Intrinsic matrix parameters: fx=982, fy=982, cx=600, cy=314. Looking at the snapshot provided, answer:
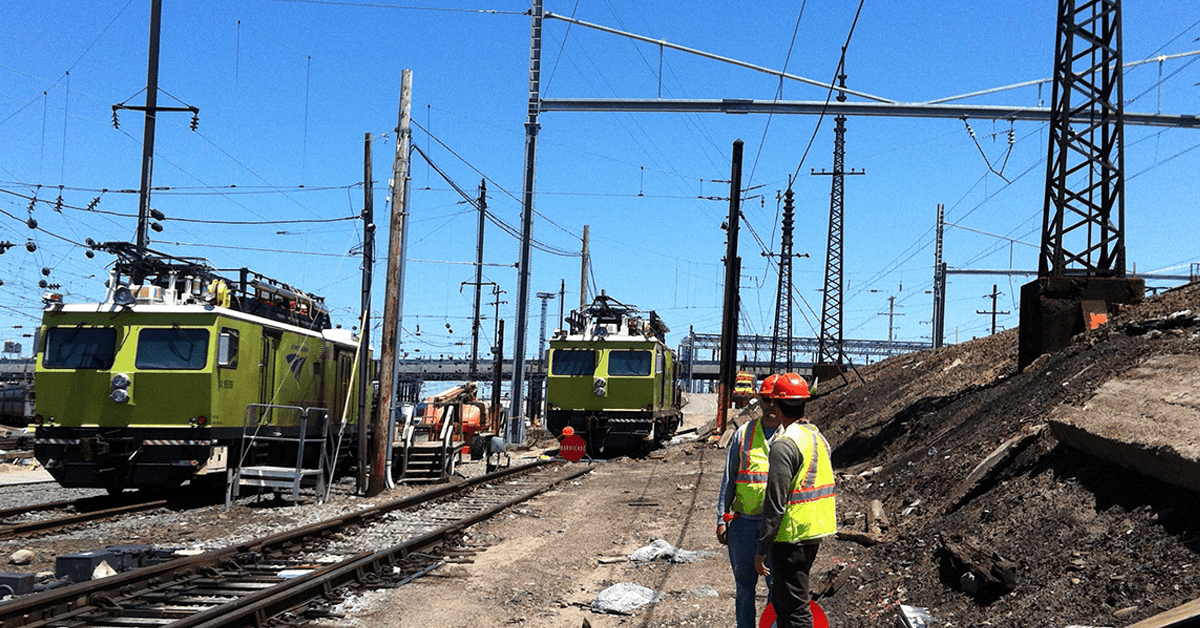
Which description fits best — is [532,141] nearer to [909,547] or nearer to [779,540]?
[909,547]

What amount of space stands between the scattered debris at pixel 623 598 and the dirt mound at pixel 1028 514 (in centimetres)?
151

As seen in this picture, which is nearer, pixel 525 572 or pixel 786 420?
pixel 786 420

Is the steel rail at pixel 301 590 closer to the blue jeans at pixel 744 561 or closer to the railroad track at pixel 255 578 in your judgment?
the railroad track at pixel 255 578

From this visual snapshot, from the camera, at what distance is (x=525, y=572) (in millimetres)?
9773

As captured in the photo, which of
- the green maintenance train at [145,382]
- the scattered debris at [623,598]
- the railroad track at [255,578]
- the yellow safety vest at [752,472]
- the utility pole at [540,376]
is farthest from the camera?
the utility pole at [540,376]

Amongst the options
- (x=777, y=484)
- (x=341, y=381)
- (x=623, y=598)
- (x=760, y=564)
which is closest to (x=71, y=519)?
(x=623, y=598)

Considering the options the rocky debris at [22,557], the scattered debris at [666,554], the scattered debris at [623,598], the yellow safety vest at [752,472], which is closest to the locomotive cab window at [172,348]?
the rocky debris at [22,557]

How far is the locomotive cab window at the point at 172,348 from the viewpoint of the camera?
14.7 m

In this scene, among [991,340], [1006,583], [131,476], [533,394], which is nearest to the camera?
[1006,583]

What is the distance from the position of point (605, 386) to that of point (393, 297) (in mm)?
9778

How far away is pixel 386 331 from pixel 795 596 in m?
12.6

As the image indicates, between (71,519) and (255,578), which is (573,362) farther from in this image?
(255,578)

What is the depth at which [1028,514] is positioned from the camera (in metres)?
8.05

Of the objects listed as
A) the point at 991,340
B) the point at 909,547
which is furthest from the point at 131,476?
the point at 991,340
